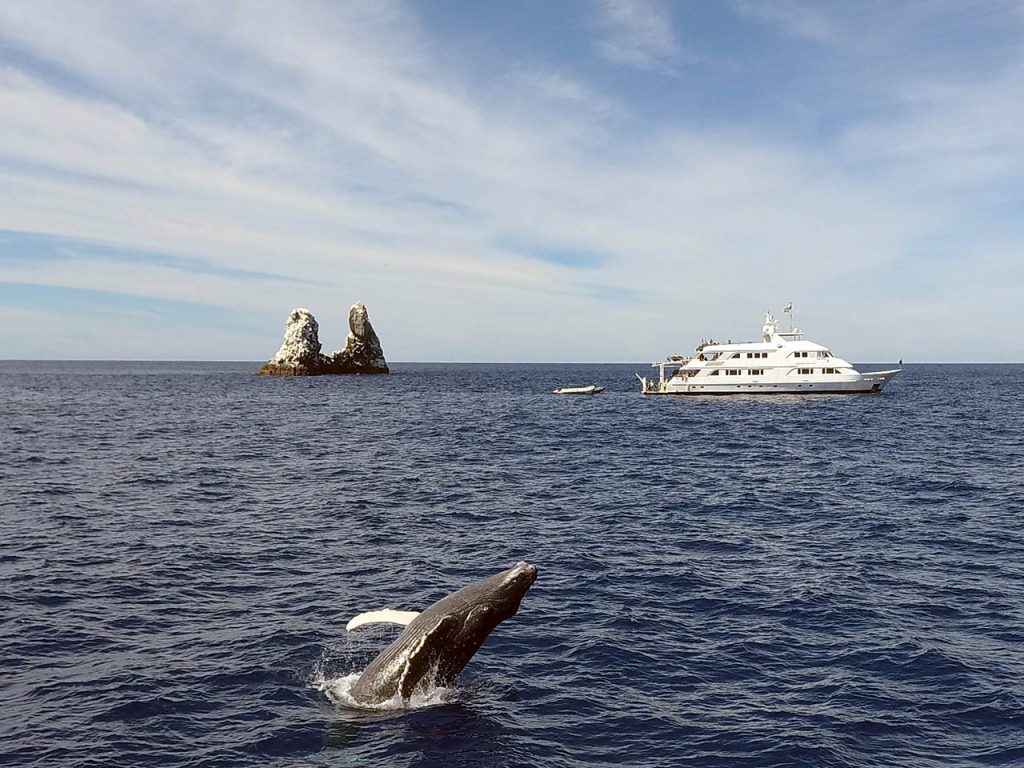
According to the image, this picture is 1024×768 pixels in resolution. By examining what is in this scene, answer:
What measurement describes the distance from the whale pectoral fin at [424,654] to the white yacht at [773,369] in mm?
78589

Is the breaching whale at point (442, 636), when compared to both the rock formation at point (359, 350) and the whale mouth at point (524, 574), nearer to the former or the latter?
the whale mouth at point (524, 574)

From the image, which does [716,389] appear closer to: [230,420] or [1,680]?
[230,420]

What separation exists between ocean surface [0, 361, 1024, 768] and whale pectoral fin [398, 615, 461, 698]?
44 centimetres

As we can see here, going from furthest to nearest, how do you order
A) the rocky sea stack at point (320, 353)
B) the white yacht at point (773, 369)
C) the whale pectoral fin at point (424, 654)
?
the rocky sea stack at point (320, 353), the white yacht at point (773, 369), the whale pectoral fin at point (424, 654)

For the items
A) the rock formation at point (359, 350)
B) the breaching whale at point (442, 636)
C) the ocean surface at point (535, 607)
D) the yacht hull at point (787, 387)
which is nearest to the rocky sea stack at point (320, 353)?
the rock formation at point (359, 350)

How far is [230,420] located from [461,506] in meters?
42.6

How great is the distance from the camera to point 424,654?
12250 millimetres

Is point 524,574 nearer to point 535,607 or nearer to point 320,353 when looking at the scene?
point 535,607

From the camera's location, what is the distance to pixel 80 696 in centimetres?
1277

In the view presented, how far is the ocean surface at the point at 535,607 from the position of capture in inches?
458

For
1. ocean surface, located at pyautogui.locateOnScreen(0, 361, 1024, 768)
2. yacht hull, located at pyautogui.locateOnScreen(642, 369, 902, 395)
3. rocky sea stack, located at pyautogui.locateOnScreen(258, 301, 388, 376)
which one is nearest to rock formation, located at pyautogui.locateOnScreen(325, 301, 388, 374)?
rocky sea stack, located at pyautogui.locateOnScreen(258, 301, 388, 376)

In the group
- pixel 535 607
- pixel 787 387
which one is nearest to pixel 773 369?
pixel 787 387

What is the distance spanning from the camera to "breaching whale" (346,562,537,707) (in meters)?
11.9

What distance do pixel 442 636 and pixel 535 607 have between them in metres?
5.95
